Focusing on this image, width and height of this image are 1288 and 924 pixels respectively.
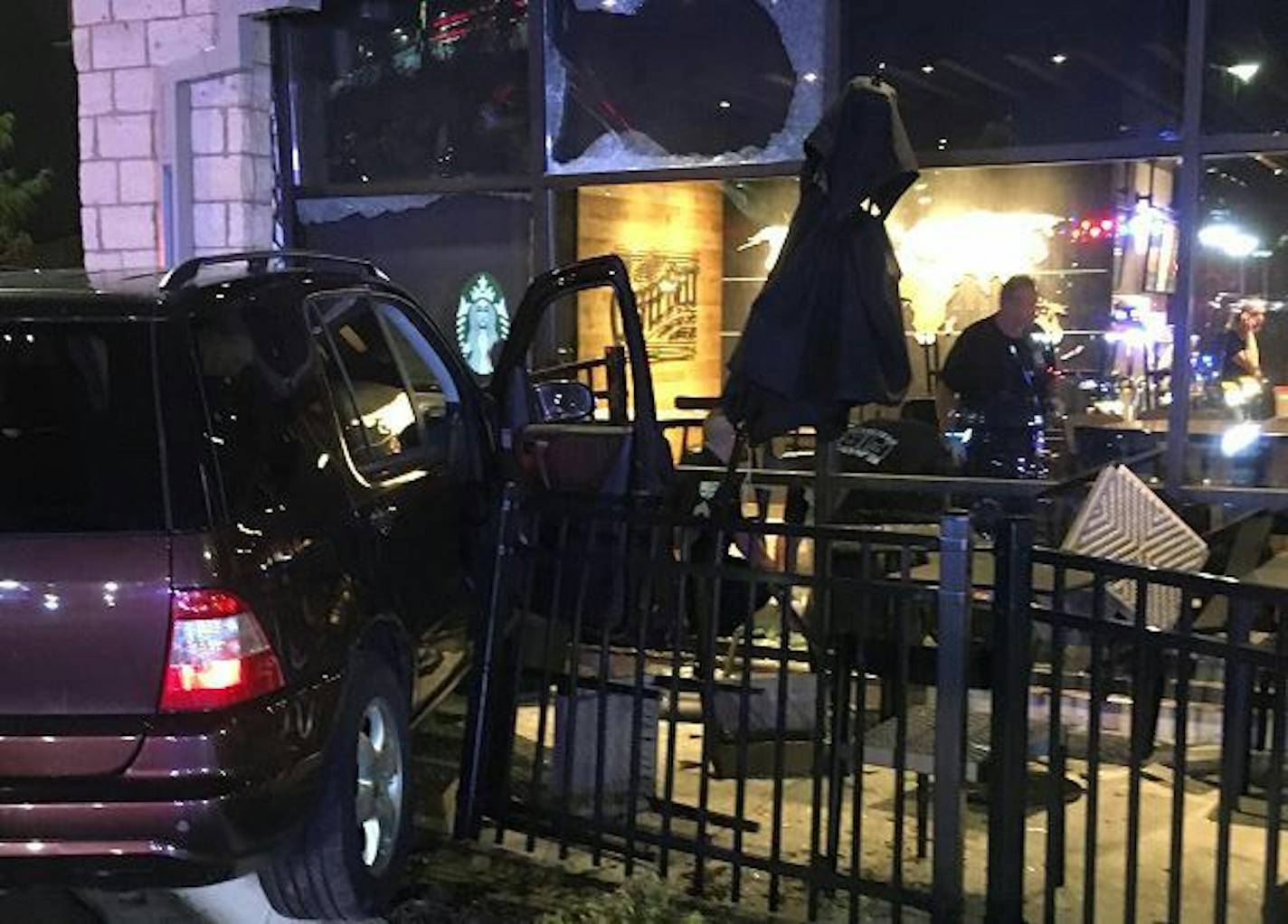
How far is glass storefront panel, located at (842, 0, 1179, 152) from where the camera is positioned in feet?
21.3

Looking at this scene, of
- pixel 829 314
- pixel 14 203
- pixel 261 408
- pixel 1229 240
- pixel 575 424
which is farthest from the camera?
pixel 14 203

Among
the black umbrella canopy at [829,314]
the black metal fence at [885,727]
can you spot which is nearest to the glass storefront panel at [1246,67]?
the black umbrella canopy at [829,314]

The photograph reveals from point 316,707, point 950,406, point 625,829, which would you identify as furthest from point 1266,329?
point 316,707

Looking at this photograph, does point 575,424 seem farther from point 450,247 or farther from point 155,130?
point 155,130

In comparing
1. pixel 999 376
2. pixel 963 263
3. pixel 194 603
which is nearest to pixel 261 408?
pixel 194 603

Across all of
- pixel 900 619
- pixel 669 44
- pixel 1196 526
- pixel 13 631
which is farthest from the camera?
pixel 669 44

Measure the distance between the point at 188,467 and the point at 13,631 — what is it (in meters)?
0.53

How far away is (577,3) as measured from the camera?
25.4 feet

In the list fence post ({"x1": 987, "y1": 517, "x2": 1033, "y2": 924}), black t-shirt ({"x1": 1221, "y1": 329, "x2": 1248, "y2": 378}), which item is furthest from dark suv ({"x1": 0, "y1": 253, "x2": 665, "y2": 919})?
black t-shirt ({"x1": 1221, "y1": 329, "x2": 1248, "y2": 378})

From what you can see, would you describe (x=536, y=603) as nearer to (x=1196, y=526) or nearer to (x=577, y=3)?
(x=1196, y=526)

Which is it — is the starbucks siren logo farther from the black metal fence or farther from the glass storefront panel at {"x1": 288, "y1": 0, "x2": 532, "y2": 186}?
the black metal fence

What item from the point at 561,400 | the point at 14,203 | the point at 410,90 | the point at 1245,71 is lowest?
the point at 561,400

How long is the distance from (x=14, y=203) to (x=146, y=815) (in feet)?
33.1

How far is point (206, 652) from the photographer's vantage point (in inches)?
132
